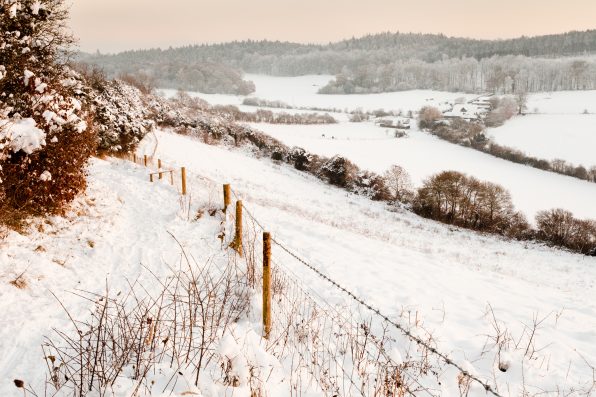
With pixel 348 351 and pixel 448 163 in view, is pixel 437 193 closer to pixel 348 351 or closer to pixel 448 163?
pixel 448 163

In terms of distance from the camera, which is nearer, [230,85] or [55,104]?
[55,104]

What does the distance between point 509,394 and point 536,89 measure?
187m

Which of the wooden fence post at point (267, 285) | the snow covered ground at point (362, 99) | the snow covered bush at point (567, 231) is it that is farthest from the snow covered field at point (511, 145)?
the wooden fence post at point (267, 285)

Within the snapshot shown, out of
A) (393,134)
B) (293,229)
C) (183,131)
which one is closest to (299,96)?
(393,134)

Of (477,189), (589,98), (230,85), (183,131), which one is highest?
(230,85)

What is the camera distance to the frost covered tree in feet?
28.5

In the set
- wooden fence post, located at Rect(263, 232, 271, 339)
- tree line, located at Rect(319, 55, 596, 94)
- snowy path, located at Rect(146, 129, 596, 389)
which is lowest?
snowy path, located at Rect(146, 129, 596, 389)

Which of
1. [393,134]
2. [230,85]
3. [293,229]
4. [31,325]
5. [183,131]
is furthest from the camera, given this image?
[230,85]

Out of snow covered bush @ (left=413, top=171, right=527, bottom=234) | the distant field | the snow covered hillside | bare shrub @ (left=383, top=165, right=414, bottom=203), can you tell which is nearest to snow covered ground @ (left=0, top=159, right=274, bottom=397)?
snow covered bush @ (left=413, top=171, right=527, bottom=234)

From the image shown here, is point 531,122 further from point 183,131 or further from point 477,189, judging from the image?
point 183,131

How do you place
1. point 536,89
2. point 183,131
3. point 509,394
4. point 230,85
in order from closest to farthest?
point 509,394 < point 183,131 < point 536,89 < point 230,85

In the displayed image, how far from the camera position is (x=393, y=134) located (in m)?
97.7

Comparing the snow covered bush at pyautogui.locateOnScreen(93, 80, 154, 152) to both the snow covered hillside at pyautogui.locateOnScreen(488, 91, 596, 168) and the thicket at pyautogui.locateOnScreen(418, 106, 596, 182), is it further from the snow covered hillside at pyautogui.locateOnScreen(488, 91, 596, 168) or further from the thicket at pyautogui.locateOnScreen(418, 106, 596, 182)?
the snow covered hillside at pyautogui.locateOnScreen(488, 91, 596, 168)

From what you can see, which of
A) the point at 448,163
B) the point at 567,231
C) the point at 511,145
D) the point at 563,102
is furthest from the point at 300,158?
the point at 563,102
